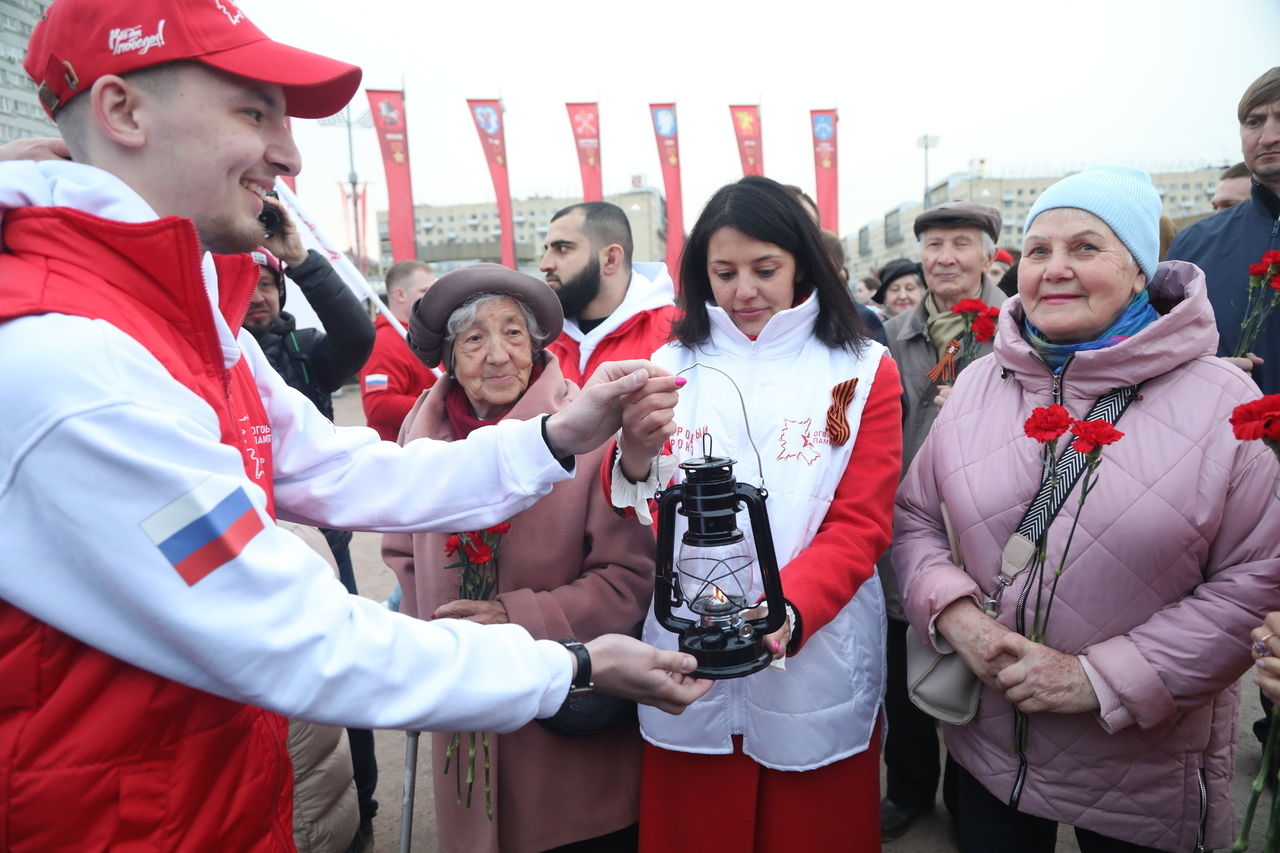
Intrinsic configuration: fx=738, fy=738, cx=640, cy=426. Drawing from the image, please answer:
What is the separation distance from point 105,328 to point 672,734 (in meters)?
1.74

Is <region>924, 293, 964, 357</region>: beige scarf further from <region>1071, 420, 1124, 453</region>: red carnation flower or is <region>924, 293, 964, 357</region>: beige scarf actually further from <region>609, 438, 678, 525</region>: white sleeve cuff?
<region>609, 438, 678, 525</region>: white sleeve cuff

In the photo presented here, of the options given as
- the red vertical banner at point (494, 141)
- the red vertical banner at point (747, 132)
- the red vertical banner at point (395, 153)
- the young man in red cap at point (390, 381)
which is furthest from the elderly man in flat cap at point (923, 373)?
the red vertical banner at point (747, 132)

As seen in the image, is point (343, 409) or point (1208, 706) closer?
point (1208, 706)

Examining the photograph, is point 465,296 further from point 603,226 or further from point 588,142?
point 588,142

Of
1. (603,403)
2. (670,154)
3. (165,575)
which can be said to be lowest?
(165,575)

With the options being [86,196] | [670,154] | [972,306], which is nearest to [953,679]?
[972,306]

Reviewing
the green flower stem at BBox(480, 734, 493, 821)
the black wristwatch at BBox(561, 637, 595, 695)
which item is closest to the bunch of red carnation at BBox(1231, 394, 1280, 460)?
the black wristwatch at BBox(561, 637, 595, 695)

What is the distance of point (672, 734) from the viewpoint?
216cm

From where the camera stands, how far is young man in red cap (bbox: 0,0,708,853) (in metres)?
1.09

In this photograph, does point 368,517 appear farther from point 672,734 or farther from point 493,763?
point 672,734

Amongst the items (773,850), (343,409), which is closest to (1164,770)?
(773,850)

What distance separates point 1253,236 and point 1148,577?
2186 millimetres

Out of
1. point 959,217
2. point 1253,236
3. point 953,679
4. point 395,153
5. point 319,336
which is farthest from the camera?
point 395,153

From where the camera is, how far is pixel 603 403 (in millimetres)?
2006
